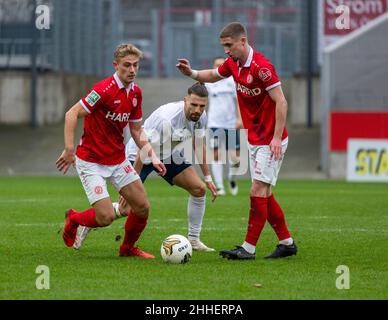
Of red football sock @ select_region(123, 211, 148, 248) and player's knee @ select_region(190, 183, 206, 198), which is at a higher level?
player's knee @ select_region(190, 183, 206, 198)

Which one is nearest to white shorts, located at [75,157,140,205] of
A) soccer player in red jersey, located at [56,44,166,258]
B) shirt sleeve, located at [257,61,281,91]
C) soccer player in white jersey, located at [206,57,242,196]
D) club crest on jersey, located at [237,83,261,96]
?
soccer player in red jersey, located at [56,44,166,258]

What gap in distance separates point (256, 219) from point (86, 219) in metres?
1.50

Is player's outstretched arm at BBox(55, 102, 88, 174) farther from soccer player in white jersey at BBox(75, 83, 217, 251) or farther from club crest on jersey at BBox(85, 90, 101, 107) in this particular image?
soccer player in white jersey at BBox(75, 83, 217, 251)

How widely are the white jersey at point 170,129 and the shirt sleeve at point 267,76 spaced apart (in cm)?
126

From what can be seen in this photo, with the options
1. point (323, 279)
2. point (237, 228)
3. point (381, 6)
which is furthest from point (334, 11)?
point (323, 279)

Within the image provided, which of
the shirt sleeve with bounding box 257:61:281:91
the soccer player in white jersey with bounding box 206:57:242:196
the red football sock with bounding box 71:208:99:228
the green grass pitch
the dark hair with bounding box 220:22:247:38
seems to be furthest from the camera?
the soccer player in white jersey with bounding box 206:57:242:196

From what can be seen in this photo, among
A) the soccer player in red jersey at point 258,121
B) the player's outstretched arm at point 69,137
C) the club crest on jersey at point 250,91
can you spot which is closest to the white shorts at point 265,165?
the soccer player in red jersey at point 258,121

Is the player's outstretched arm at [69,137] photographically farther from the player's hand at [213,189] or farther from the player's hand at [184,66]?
the player's hand at [213,189]

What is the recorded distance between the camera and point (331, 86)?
947 inches

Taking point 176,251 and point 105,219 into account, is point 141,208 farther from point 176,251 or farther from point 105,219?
point 176,251

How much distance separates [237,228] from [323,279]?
4095 mm

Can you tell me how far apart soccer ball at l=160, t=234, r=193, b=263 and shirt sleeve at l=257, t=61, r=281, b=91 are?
150 cm

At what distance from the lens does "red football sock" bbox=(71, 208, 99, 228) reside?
9.16m

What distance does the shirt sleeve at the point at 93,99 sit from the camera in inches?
345
